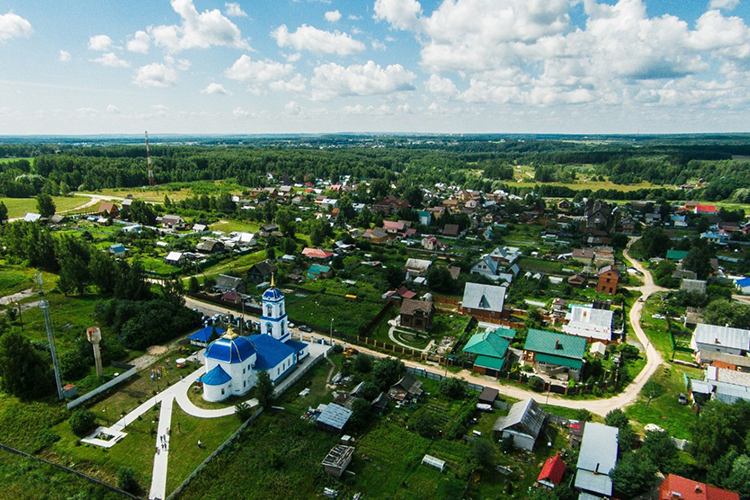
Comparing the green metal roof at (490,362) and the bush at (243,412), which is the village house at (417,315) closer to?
the green metal roof at (490,362)

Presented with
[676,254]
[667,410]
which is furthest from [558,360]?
[676,254]

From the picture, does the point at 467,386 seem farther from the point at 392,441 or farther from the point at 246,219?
the point at 246,219

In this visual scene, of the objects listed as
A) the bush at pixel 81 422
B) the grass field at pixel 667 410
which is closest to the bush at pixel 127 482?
the bush at pixel 81 422

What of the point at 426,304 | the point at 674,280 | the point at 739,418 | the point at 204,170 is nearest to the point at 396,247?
the point at 426,304

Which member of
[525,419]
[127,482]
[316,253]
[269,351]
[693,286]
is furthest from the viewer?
[316,253]

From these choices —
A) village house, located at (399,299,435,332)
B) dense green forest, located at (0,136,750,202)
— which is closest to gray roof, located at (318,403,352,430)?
village house, located at (399,299,435,332)

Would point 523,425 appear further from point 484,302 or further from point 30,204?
point 30,204
